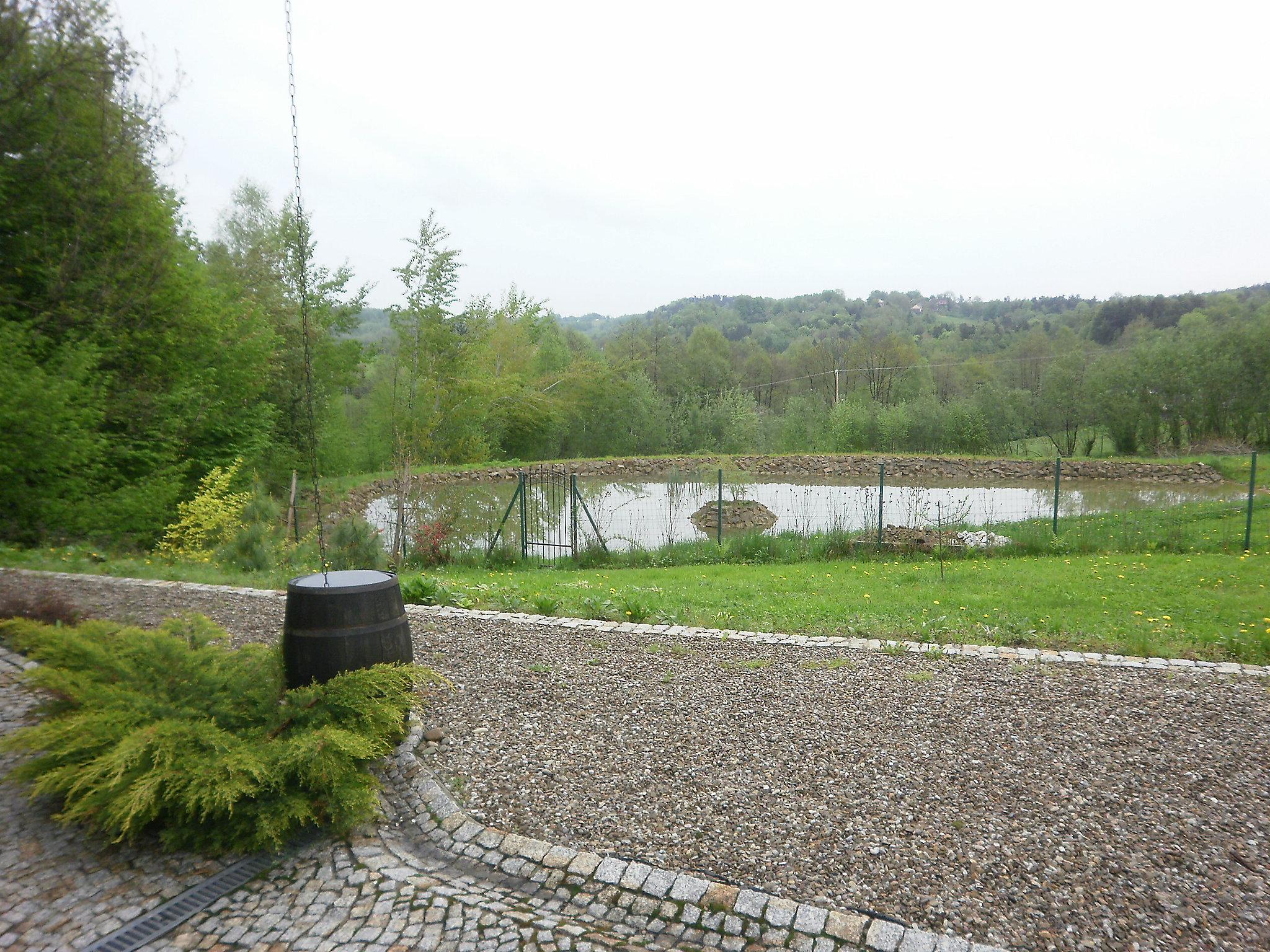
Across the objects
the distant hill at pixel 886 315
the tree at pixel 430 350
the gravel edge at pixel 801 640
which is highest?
the distant hill at pixel 886 315

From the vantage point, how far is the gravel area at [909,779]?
96.1 inches

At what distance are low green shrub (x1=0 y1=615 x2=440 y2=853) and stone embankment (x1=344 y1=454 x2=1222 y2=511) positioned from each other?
15.8 m

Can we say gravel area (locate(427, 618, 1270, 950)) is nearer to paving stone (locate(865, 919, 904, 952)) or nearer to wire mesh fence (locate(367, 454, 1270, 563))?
paving stone (locate(865, 919, 904, 952))

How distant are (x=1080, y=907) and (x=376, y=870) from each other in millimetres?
2444

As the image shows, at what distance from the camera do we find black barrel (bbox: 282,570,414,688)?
3.43 m

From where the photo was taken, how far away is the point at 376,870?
107 inches

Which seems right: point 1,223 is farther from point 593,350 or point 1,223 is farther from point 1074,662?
point 593,350

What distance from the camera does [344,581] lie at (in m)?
3.65

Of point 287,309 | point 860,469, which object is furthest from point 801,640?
point 860,469

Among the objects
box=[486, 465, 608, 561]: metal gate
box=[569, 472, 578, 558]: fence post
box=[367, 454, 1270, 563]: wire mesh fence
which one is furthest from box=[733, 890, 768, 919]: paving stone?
box=[569, 472, 578, 558]: fence post

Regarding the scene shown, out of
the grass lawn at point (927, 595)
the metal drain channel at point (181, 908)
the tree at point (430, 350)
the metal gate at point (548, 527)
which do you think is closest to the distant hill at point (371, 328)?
the tree at point (430, 350)

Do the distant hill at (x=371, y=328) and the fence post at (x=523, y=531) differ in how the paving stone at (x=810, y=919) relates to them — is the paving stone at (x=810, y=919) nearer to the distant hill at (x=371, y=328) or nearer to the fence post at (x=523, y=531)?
the fence post at (x=523, y=531)

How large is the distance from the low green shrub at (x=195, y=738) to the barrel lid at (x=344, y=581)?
35cm

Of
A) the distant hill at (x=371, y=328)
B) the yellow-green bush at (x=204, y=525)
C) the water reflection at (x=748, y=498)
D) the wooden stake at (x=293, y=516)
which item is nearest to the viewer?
the yellow-green bush at (x=204, y=525)
